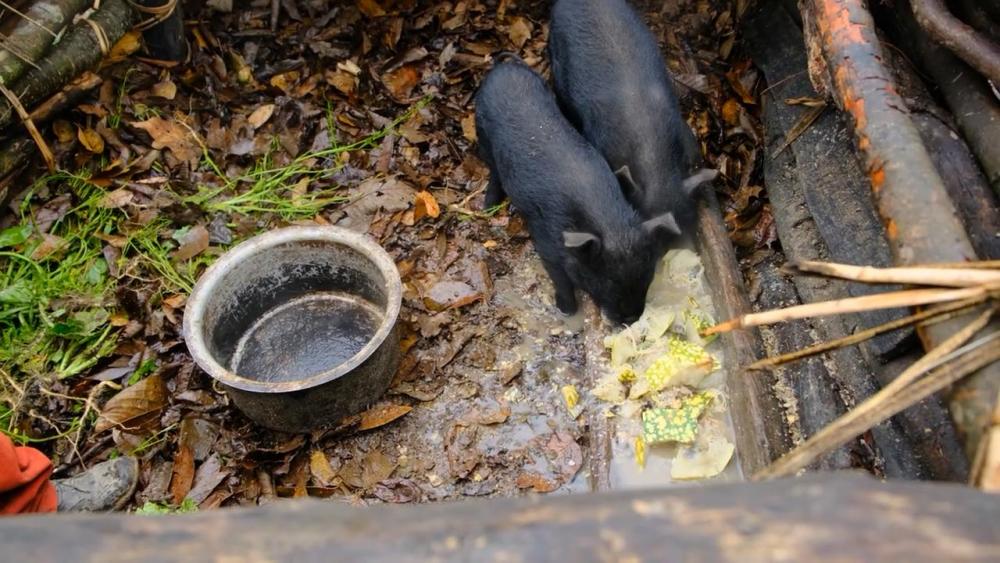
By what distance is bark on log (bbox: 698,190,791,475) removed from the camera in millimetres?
3672

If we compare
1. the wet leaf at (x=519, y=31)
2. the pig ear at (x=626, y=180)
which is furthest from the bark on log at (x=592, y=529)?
the wet leaf at (x=519, y=31)

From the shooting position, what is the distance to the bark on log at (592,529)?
1473 mm

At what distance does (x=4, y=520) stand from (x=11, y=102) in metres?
3.78

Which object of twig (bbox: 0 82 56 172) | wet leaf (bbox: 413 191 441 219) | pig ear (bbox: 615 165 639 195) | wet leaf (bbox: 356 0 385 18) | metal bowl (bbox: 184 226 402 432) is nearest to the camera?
metal bowl (bbox: 184 226 402 432)

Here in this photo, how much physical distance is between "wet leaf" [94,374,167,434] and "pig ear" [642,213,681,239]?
8.90 feet

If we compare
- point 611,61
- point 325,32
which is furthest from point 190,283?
point 611,61

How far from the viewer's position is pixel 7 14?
4.91 meters

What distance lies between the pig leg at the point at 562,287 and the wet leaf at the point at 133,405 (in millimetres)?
2218

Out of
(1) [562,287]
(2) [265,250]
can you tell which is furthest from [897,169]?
(2) [265,250]

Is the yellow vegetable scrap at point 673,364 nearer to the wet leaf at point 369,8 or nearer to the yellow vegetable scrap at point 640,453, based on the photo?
the yellow vegetable scrap at point 640,453

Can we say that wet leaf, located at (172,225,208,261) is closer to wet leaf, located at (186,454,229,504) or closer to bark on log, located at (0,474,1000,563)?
wet leaf, located at (186,454,229,504)

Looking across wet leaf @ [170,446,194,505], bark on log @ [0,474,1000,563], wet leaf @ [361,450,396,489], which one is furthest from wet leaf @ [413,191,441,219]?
bark on log @ [0,474,1000,563]

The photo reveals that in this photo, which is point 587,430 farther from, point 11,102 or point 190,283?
point 11,102

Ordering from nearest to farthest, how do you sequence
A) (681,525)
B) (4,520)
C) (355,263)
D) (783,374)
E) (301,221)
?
(681,525) → (4,520) → (783,374) → (355,263) → (301,221)
